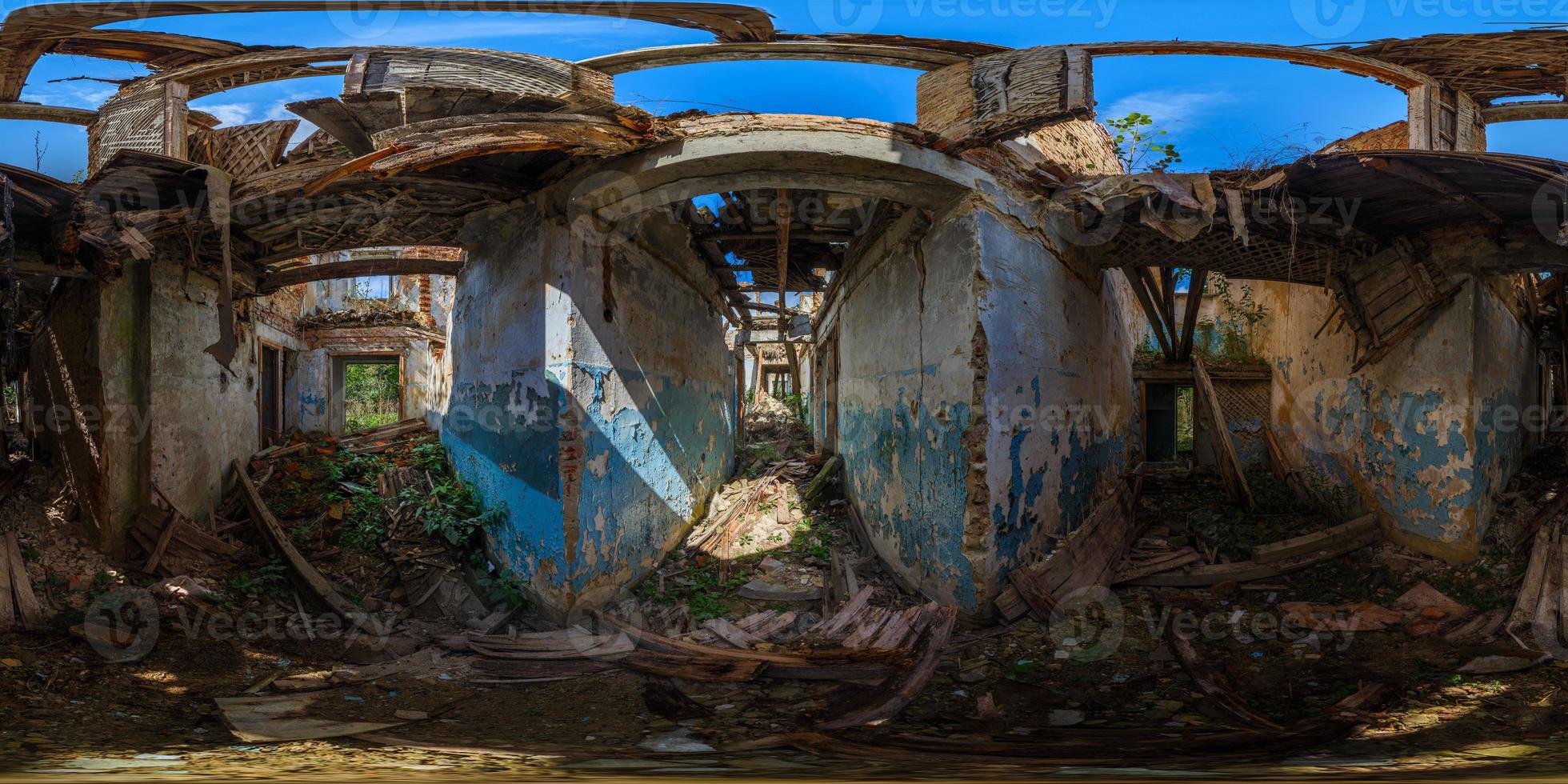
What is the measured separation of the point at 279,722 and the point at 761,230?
595 centimetres

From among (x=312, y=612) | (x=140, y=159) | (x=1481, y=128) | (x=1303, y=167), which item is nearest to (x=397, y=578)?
(x=312, y=612)

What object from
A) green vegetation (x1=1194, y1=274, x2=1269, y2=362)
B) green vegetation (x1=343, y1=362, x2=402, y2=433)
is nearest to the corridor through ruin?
green vegetation (x1=1194, y1=274, x2=1269, y2=362)

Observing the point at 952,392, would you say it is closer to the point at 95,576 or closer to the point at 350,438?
the point at 95,576

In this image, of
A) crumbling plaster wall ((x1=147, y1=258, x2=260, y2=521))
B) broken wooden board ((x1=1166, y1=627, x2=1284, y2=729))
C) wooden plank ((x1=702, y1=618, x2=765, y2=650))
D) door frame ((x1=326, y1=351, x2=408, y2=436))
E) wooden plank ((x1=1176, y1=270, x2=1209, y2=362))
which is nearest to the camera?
broken wooden board ((x1=1166, y1=627, x2=1284, y2=729))

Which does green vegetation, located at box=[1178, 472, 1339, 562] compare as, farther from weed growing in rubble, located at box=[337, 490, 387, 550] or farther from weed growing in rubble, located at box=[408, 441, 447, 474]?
weed growing in rubble, located at box=[337, 490, 387, 550]

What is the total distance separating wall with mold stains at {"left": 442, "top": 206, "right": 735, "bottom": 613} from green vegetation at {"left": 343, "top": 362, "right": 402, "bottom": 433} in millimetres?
14639

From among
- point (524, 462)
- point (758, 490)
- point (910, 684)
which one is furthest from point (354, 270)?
point (910, 684)

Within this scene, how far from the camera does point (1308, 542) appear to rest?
6.77m

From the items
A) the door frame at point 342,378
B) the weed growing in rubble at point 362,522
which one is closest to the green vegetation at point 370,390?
the door frame at point 342,378

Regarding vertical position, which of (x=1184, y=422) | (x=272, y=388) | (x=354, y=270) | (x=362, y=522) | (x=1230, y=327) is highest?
(x=354, y=270)

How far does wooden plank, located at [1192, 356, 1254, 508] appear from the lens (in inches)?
312

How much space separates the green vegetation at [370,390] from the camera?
20.0 meters

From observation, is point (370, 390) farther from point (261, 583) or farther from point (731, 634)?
point (731, 634)

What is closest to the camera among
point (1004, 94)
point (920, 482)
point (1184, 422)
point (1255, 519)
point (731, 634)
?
point (1004, 94)
